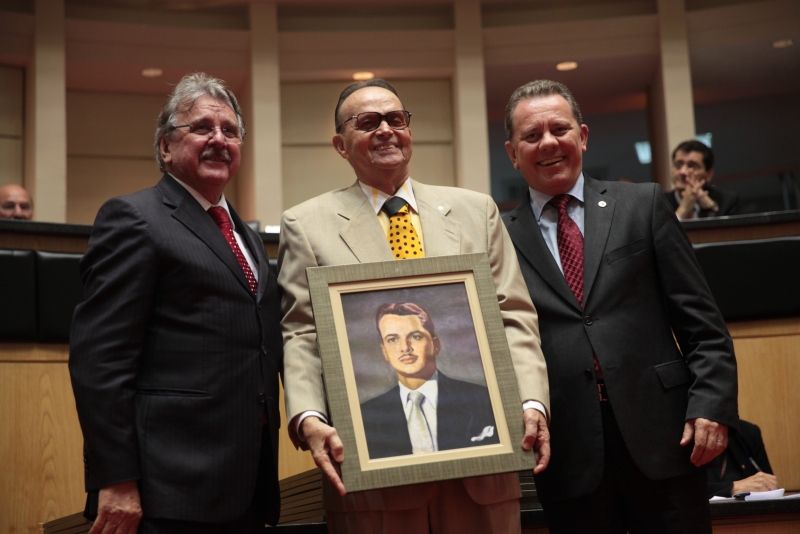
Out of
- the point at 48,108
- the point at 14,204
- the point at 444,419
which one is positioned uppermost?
the point at 48,108

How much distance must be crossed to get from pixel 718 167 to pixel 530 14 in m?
4.02

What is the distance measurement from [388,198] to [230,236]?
42 centimetres

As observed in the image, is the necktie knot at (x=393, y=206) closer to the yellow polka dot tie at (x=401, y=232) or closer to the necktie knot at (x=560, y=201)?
the yellow polka dot tie at (x=401, y=232)

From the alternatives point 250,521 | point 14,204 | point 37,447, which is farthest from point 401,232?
point 14,204

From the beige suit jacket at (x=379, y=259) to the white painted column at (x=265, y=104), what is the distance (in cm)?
647

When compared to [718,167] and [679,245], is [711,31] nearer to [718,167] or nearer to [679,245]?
[718,167]

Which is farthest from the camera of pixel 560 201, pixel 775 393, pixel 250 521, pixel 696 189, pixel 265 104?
pixel 265 104

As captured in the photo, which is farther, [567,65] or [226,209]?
[567,65]

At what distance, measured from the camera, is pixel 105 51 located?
28.0 feet

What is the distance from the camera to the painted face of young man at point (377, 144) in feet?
7.28

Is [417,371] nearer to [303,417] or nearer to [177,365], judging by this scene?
[303,417]

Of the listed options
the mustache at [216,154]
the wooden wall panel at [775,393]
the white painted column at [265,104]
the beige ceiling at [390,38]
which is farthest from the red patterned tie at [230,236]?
the beige ceiling at [390,38]

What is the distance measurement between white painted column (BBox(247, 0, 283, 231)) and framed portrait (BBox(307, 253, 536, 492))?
6.76 m

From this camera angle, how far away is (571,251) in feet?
7.54
